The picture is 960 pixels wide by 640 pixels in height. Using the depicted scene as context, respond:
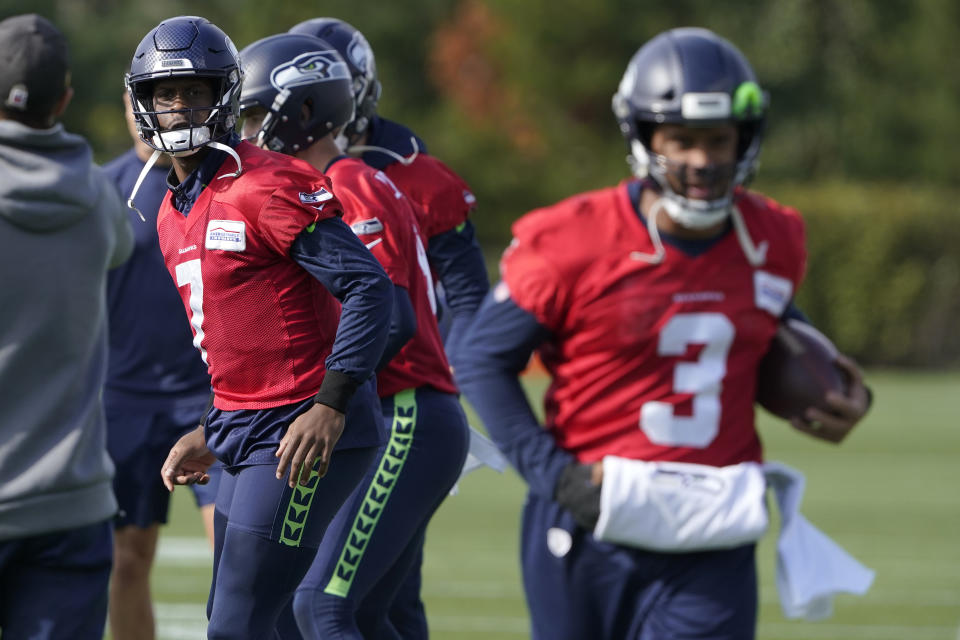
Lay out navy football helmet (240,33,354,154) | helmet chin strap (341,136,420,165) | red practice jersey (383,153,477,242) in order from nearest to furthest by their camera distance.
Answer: navy football helmet (240,33,354,154) → helmet chin strap (341,136,420,165) → red practice jersey (383,153,477,242)

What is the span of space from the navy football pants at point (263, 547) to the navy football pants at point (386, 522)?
1.51ft

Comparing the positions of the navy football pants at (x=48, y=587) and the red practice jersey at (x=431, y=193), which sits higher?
the red practice jersey at (x=431, y=193)

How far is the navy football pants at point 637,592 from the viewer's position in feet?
12.9

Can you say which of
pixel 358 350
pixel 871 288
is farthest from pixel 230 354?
pixel 871 288

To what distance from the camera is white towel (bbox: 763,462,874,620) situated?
13.3 feet

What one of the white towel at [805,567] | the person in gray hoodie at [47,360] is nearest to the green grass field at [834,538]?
the person in gray hoodie at [47,360]

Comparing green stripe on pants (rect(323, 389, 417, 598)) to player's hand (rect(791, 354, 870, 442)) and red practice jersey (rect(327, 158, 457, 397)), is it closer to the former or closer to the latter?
red practice jersey (rect(327, 158, 457, 397))

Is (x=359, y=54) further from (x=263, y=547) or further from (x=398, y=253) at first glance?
(x=263, y=547)

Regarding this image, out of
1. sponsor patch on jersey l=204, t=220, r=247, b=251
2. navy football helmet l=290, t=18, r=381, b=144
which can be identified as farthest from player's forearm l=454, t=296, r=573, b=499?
navy football helmet l=290, t=18, r=381, b=144

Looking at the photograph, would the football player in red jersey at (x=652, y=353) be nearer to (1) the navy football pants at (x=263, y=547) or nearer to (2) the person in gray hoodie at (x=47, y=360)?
(1) the navy football pants at (x=263, y=547)

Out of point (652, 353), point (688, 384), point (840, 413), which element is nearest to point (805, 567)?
point (840, 413)

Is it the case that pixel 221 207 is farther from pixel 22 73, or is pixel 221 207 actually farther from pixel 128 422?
pixel 128 422

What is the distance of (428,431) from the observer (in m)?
4.30

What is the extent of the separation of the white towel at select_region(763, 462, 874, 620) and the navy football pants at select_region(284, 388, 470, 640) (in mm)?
855
